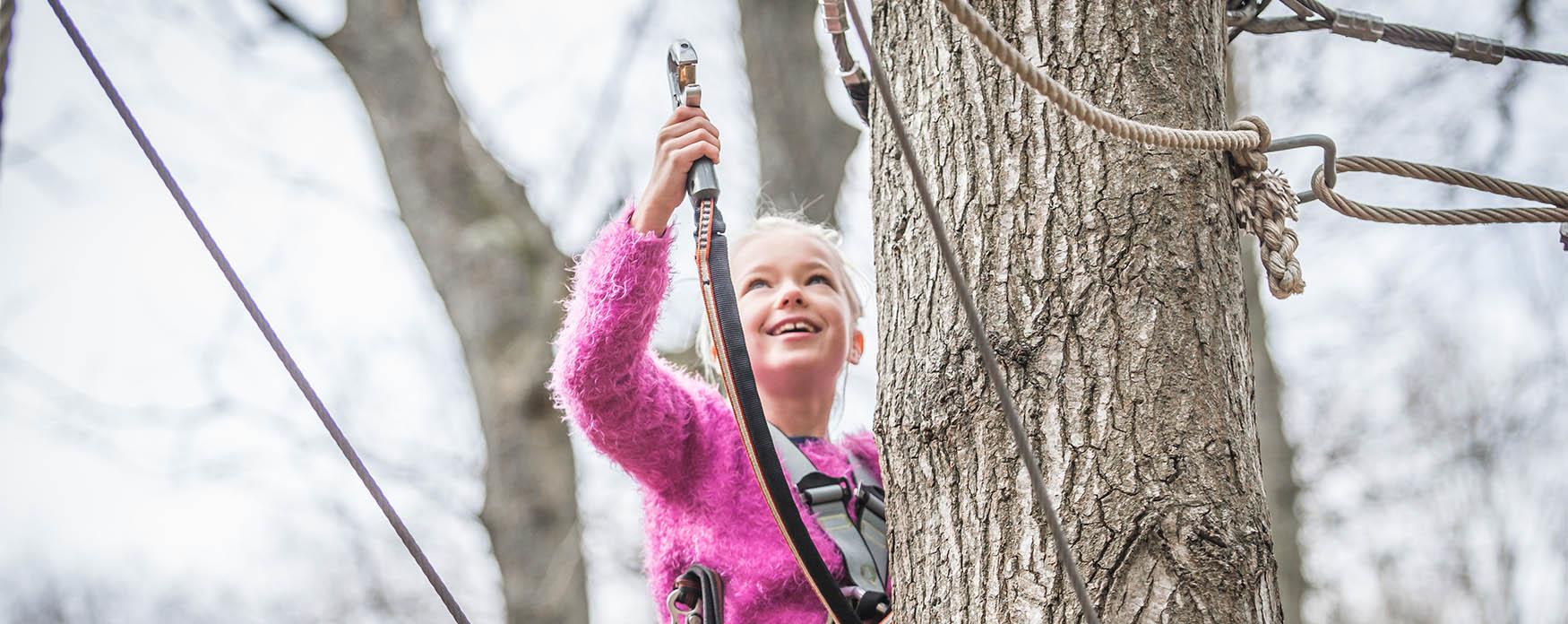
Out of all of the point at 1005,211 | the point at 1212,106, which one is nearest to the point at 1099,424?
the point at 1005,211

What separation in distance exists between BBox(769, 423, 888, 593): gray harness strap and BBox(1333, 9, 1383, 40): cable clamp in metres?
1.04

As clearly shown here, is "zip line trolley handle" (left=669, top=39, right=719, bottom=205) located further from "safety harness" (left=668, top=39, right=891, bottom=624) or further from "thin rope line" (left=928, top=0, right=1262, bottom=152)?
"thin rope line" (left=928, top=0, right=1262, bottom=152)

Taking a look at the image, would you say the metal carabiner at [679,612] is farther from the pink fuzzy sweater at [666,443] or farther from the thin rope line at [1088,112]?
the thin rope line at [1088,112]

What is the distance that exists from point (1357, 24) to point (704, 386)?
125 centimetres

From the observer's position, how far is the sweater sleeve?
183 centimetres

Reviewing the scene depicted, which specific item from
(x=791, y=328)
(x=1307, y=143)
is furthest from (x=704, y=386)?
(x=1307, y=143)

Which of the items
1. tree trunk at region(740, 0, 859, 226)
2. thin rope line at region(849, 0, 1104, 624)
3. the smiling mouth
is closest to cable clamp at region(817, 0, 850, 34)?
thin rope line at region(849, 0, 1104, 624)

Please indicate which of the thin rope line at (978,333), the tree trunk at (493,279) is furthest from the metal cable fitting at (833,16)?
the tree trunk at (493,279)

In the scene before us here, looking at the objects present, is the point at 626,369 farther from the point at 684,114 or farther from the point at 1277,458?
the point at 1277,458

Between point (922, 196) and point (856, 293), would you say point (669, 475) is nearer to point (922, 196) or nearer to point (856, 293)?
point (856, 293)

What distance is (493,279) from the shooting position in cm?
415

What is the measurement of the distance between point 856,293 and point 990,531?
1.31 metres

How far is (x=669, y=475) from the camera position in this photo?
84.2 inches

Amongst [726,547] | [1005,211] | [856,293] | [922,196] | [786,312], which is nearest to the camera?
[922,196]
